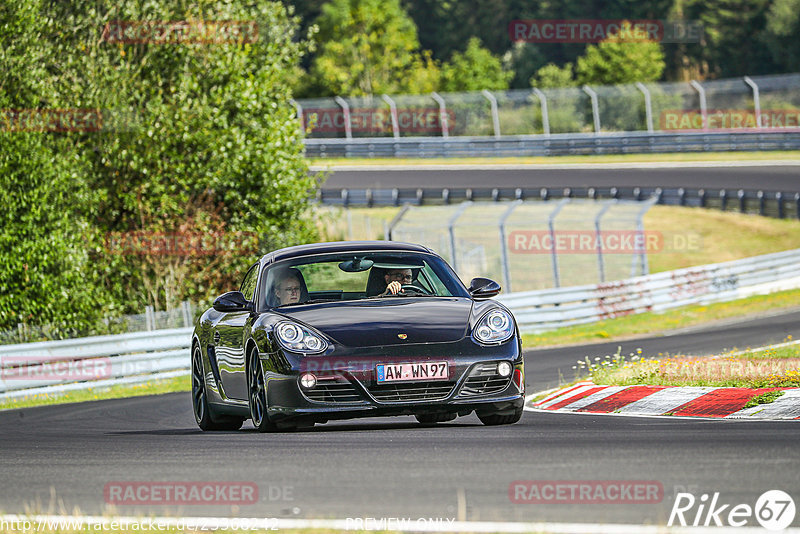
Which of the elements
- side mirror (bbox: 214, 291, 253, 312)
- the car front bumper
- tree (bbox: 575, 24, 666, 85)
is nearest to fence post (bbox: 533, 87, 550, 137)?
tree (bbox: 575, 24, 666, 85)

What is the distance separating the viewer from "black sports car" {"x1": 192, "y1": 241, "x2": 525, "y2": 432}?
8.38m

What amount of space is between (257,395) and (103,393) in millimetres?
10520

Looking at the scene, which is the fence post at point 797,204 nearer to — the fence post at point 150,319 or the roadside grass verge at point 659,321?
the roadside grass verge at point 659,321

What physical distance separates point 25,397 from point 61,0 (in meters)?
10.8

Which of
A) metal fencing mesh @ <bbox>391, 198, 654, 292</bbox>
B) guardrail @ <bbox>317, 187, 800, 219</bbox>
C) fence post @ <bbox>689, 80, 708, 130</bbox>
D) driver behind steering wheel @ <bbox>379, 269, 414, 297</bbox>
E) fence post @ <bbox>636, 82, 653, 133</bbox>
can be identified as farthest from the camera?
fence post @ <bbox>636, 82, 653, 133</bbox>

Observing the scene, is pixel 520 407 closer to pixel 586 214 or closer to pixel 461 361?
Answer: pixel 461 361

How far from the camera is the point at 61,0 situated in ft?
84.7

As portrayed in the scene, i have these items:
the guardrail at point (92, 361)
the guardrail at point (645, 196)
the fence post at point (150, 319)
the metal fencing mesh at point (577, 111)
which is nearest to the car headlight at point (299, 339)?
the guardrail at point (92, 361)

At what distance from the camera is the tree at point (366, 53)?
72.9 meters

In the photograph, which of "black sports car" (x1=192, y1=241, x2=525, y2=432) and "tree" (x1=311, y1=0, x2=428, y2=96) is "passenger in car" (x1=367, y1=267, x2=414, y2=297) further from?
"tree" (x1=311, y1=0, x2=428, y2=96)

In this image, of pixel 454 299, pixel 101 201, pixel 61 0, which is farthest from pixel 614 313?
pixel 454 299

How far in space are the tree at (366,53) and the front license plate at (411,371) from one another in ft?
211

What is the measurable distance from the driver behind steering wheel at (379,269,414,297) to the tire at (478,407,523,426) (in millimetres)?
1198

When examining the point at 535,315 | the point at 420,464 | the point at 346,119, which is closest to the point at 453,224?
the point at 535,315
